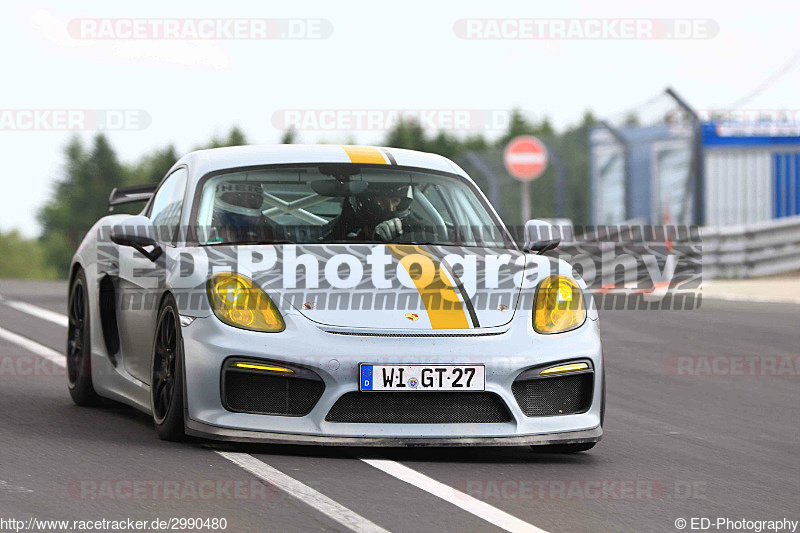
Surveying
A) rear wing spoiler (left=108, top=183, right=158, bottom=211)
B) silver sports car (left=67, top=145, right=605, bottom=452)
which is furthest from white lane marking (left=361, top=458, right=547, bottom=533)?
rear wing spoiler (left=108, top=183, right=158, bottom=211)

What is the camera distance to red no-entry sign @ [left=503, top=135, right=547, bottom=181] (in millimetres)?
27219

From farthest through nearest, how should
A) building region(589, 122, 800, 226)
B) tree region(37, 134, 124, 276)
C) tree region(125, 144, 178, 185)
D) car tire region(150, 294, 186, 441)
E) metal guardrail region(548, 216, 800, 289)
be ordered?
tree region(125, 144, 178, 185) < tree region(37, 134, 124, 276) < building region(589, 122, 800, 226) < metal guardrail region(548, 216, 800, 289) < car tire region(150, 294, 186, 441)

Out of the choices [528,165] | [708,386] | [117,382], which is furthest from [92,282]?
[528,165]

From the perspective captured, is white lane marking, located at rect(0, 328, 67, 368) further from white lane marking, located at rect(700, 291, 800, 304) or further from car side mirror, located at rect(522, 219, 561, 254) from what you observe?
white lane marking, located at rect(700, 291, 800, 304)

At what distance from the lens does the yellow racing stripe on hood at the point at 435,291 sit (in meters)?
5.85

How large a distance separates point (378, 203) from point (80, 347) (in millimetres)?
2031

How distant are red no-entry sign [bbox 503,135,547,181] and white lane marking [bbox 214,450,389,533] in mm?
21320

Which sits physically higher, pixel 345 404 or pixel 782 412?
pixel 345 404

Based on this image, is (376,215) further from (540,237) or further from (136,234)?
(136,234)

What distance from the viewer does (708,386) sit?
31.3 feet

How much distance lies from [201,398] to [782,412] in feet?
13.1

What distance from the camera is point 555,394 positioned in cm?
597

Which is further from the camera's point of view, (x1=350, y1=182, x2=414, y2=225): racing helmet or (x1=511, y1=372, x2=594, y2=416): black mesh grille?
(x1=350, y1=182, x2=414, y2=225): racing helmet

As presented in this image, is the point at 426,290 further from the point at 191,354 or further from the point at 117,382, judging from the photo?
the point at 117,382
